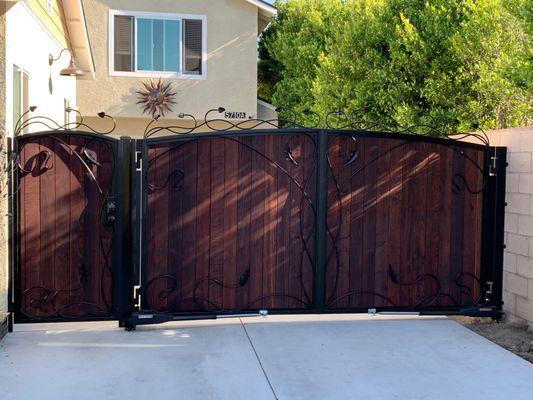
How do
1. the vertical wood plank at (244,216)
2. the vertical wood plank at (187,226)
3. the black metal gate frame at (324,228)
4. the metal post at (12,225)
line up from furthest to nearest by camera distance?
the vertical wood plank at (244,216)
the vertical wood plank at (187,226)
the black metal gate frame at (324,228)
the metal post at (12,225)

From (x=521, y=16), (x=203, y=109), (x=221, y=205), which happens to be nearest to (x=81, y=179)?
(x=221, y=205)

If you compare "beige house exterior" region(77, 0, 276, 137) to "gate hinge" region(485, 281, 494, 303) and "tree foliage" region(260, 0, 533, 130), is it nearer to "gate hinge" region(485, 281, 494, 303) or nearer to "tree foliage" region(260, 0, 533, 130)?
"tree foliage" region(260, 0, 533, 130)

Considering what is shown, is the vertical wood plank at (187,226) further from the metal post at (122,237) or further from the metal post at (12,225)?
the metal post at (12,225)

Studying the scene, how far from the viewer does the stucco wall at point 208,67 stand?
17094mm

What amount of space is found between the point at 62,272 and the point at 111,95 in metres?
11.6

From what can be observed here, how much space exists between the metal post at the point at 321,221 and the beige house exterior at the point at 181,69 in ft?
35.5

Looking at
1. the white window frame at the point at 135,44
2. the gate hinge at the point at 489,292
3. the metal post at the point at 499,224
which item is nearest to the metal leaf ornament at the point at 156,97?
the white window frame at the point at 135,44

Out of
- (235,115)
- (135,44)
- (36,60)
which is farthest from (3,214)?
(135,44)

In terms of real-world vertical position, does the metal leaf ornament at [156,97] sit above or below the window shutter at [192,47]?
below

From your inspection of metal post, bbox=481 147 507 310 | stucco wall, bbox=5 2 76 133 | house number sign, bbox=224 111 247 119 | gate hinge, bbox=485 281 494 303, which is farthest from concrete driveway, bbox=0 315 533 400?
house number sign, bbox=224 111 247 119

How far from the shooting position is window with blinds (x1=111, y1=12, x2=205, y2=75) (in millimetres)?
17188

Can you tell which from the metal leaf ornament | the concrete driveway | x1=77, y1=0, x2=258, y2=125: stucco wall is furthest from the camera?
the metal leaf ornament

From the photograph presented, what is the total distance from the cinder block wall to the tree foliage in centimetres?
66

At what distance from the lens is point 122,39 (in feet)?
56.4
